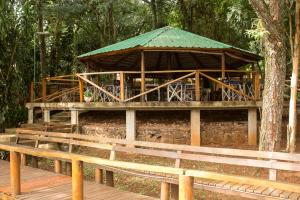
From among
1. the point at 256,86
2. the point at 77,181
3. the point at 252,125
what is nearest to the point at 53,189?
the point at 77,181

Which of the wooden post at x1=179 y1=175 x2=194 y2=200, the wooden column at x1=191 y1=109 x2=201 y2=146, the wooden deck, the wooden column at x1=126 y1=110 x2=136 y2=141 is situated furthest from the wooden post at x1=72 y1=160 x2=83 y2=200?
the wooden column at x1=191 y1=109 x2=201 y2=146

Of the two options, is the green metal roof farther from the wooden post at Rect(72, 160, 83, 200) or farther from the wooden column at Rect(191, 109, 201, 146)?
the wooden post at Rect(72, 160, 83, 200)

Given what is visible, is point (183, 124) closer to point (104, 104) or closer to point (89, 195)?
point (104, 104)

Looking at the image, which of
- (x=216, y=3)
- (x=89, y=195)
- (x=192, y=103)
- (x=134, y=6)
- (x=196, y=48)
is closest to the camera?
(x=89, y=195)

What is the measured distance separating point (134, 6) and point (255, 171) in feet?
59.0

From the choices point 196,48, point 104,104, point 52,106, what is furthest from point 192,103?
point 52,106

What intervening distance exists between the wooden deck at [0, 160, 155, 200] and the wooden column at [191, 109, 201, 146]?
18.5ft

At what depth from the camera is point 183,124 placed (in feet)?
40.9

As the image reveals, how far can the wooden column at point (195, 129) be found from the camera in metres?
11.8

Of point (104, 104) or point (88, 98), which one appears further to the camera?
point (88, 98)

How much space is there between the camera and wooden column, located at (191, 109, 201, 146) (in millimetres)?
11828

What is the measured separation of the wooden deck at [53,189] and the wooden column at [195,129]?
18.5 feet

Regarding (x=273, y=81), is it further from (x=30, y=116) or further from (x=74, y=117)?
(x=30, y=116)

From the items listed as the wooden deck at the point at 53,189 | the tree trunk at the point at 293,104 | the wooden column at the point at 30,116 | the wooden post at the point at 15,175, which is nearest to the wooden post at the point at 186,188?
the wooden deck at the point at 53,189
